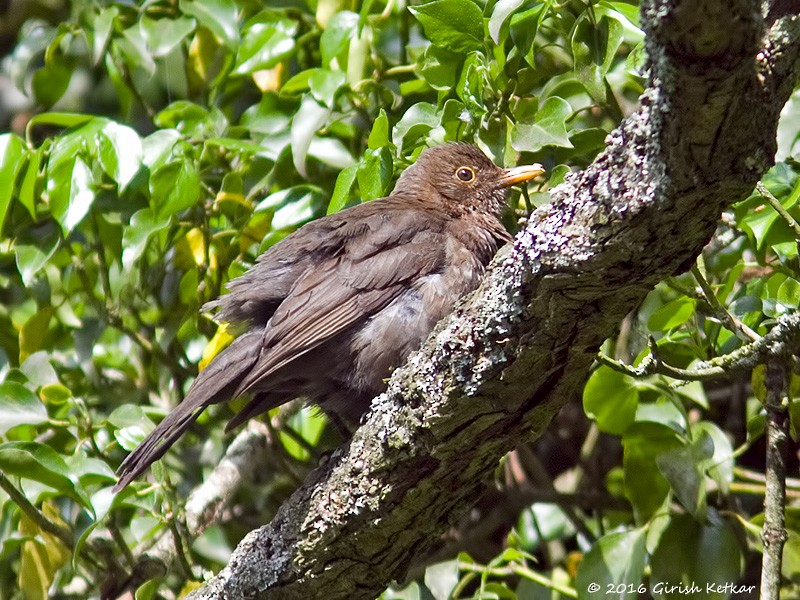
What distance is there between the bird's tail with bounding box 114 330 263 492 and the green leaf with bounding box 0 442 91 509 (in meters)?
0.20

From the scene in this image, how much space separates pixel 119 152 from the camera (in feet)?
12.9

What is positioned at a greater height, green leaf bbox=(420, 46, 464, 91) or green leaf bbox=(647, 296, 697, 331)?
green leaf bbox=(420, 46, 464, 91)

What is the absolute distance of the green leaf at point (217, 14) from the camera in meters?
4.39

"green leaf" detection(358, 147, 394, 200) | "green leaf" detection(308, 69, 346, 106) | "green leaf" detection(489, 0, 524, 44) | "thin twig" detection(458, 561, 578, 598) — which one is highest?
"green leaf" detection(489, 0, 524, 44)

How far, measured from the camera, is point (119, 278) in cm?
423

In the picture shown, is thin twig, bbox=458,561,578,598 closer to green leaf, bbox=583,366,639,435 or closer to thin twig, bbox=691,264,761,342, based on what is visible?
green leaf, bbox=583,366,639,435

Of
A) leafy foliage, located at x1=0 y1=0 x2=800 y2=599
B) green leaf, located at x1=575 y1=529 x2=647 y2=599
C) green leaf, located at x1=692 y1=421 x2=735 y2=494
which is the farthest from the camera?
green leaf, located at x1=692 y1=421 x2=735 y2=494

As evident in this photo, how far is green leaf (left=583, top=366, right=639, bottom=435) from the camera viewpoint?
369 centimetres

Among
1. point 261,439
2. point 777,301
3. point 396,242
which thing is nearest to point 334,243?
point 396,242

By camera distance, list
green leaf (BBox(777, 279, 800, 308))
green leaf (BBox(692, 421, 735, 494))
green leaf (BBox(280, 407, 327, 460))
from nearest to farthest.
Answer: green leaf (BBox(777, 279, 800, 308)), green leaf (BBox(692, 421, 735, 494)), green leaf (BBox(280, 407, 327, 460))

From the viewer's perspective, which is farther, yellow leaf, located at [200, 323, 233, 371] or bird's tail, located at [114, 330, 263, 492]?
yellow leaf, located at [200, 323, 233, 371]

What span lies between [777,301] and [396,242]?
144cm

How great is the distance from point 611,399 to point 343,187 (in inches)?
48.9

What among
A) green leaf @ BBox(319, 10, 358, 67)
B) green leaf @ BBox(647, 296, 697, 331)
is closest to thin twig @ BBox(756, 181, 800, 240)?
green leaf @ BBox(647, 296, 697, 331)
